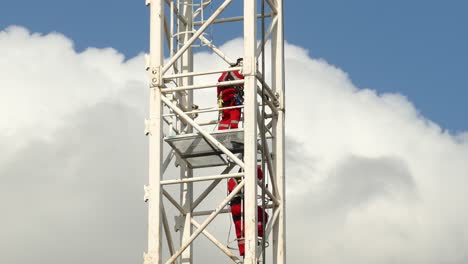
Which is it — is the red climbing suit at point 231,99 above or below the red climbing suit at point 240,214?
above

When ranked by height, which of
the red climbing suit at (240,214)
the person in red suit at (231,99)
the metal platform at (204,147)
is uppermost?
the person in red suit at (231,99)

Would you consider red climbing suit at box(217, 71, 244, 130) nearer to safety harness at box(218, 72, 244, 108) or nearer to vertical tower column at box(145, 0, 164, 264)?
safety harness at box(218, 72, 244, 108)

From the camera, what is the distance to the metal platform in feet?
107

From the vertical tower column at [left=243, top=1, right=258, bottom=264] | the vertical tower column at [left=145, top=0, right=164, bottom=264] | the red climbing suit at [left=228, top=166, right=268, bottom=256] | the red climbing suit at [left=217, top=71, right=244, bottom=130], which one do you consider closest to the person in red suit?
the red climbing suit at [left=217, top=71, right=244, bottom=130]

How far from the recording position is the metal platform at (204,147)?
32719mm

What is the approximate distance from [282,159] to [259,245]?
105 inches

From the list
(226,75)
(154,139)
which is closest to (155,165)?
(154,139)

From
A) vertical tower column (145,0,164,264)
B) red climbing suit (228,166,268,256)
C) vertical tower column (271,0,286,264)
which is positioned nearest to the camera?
vertical tower column (145,0,164,264)

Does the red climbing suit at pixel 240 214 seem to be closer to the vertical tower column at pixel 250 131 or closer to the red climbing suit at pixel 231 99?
the red climbing suit at pixel 231 99

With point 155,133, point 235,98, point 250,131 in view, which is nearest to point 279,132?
point 235,98

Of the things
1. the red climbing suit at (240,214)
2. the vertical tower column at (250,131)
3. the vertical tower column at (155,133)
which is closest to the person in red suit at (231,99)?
the vertical tower column at (250,131)

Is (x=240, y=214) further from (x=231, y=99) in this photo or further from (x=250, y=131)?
(x=231, y=99)

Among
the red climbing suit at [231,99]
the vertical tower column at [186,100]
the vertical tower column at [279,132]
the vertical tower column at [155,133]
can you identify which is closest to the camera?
the vertical tower column at [155,133]

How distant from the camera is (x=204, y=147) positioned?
33219mm
